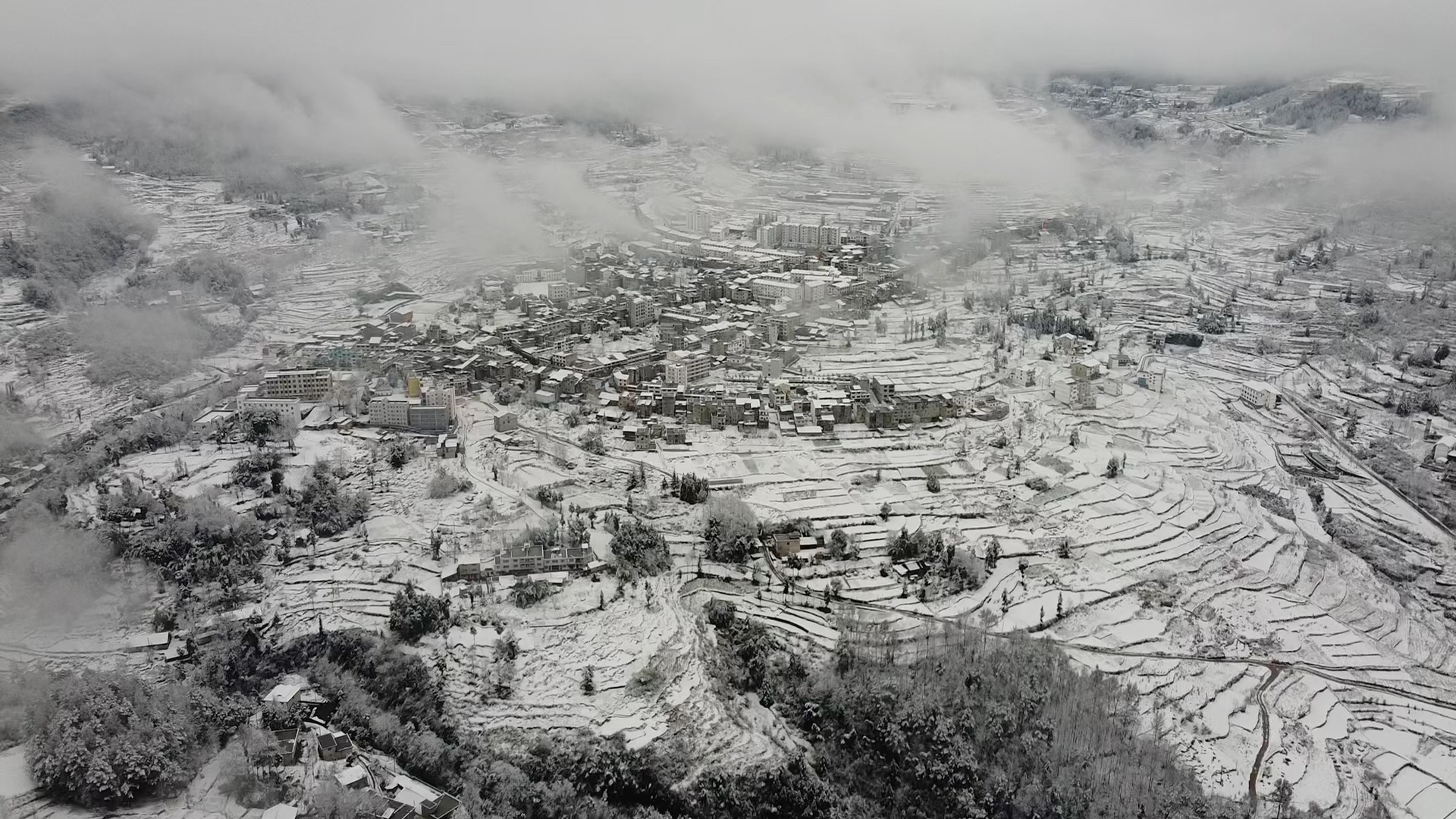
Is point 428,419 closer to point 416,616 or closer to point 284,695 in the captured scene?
point 416,616

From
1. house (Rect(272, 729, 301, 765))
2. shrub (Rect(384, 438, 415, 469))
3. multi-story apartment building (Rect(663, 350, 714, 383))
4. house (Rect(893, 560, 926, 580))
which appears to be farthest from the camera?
multi-story apartment building (Rect(663, 350, 714, 383))

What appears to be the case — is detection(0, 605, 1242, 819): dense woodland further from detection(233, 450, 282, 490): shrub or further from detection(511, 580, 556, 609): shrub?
detection(233, 450, 282, 490): shrub

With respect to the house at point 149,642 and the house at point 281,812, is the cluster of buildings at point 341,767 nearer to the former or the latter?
the house at point 281,812

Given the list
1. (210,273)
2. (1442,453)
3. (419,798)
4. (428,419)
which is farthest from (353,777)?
(1442,453)

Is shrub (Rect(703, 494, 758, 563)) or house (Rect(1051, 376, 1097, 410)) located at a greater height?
house (Rect(1051, 376, 1097, 410))

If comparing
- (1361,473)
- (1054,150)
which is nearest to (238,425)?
(1361,473)

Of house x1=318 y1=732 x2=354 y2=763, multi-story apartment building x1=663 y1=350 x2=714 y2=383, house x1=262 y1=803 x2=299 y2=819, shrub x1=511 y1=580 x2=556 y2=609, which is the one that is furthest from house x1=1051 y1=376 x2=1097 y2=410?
house x1=262 y1=803 x2=299 y2=819

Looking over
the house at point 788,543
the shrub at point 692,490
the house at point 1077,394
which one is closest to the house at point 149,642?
the shrub at point 692,490

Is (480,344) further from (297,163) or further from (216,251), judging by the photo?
(297,163)
